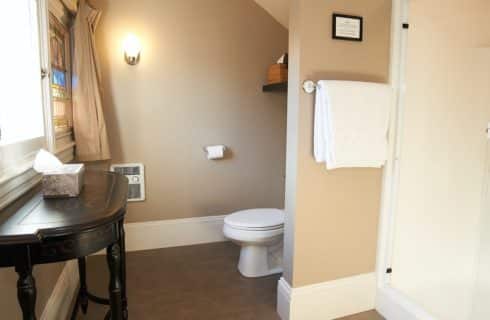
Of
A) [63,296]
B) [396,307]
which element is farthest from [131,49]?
[396,307]

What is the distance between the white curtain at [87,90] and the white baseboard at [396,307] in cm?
224

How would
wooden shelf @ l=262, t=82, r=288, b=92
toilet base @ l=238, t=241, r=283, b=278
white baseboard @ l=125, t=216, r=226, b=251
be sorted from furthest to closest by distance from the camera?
white baseboard @ l=125, t=216, r=226, b=251
wooden shelf @ l=262, t=82, r=288, b=92
toilet base @ l=238, t=241, r=283, b=278

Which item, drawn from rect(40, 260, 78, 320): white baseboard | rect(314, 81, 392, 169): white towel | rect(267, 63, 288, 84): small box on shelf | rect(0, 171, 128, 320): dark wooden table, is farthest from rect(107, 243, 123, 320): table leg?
rect(267, 63, 288, 84): small box on shelf

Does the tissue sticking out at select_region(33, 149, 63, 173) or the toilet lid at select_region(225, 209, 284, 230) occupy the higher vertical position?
the tissue sticking out at select_region(33, 149, 63, 173)

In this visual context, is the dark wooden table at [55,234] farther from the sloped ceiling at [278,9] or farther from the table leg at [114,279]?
the sloped ceiling at [278,9]

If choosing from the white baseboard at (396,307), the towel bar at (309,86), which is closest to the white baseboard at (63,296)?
the towel bar at (309,86)

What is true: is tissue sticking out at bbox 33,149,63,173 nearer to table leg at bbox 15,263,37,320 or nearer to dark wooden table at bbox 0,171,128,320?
dark wooden table at bbox 0,171,128,320

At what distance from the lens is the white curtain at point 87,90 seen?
8.16ft

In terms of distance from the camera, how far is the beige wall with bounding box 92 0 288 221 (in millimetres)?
2795

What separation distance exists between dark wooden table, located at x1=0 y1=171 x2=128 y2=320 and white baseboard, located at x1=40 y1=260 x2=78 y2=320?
29.0 inches

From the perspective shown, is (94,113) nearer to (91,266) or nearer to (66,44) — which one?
(66,44)

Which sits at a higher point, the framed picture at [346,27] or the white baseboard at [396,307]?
the framed picture at [346,27]

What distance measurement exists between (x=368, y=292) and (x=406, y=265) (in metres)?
0.31

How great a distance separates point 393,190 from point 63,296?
2.08 metres
